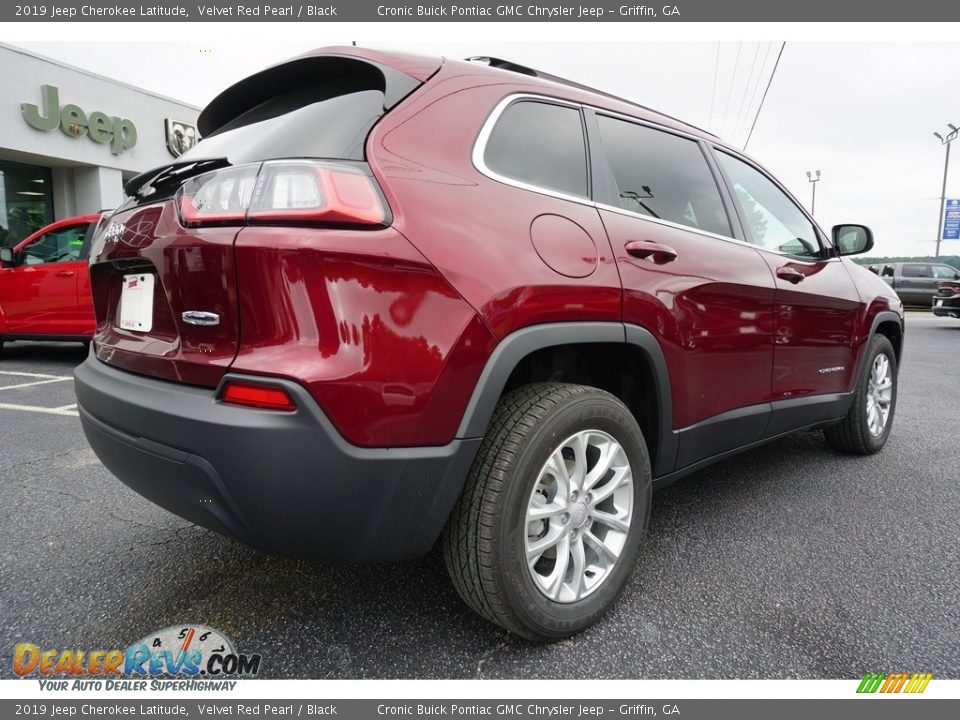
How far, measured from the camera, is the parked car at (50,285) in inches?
267

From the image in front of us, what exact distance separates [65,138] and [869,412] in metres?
15.8

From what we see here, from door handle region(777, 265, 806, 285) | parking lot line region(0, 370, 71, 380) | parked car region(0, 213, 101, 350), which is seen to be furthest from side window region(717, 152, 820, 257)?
parked car region(0, 213, 101, 350)

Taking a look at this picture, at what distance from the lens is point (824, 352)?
301 centimetres

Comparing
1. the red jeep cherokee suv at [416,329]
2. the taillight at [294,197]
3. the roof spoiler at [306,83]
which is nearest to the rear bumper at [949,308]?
the red jeep cherokee suv at [416,329]

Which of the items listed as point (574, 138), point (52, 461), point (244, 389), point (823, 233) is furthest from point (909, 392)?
point (52, 461)

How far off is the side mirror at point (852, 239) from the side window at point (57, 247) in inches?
287

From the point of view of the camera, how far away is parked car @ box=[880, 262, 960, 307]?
769 inches

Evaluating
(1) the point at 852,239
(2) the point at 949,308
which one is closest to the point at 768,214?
(1) the point at 852,239

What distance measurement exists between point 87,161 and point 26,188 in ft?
4.92

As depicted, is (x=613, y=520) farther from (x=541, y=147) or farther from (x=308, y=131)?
(x=308, y=131)

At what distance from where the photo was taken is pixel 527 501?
5.27ft

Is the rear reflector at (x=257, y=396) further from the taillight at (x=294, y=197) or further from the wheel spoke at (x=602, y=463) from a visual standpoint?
the wheel spoke at (x=602, y=463)

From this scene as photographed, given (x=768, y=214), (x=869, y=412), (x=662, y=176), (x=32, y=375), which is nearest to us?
(x=662, y=176)

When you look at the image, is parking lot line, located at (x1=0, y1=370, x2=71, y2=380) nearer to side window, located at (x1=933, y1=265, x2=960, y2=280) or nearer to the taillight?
the taillight
